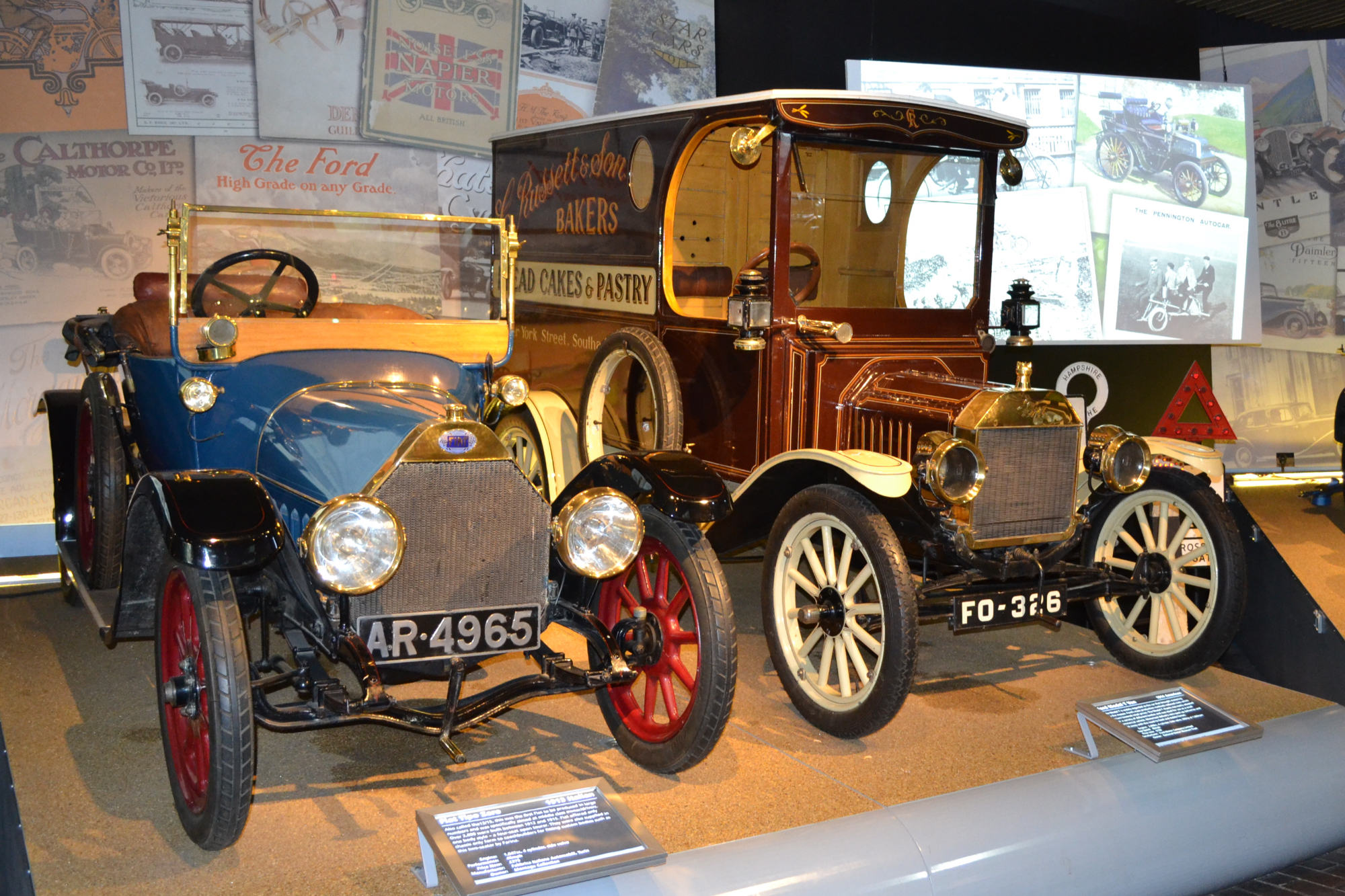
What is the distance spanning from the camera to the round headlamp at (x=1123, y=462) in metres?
3.45

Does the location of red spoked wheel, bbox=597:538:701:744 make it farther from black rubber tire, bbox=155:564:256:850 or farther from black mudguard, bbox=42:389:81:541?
black mudguard, bbox=42:389:81:541

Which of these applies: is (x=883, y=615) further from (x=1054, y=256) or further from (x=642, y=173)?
(x=1054, y=256)

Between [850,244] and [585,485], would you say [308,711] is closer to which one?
[585,485]

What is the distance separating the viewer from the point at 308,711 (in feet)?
7.72

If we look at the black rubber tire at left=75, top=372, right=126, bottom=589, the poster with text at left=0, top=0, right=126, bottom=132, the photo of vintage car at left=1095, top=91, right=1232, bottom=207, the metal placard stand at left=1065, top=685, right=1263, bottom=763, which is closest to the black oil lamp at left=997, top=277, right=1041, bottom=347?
the metal placard stand at left=1065, top=685, right=1263, bottom=763

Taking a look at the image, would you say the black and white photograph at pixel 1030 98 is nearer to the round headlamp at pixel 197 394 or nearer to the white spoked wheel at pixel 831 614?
the white spoked wheel at pixel 831 614

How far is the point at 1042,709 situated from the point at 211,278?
2.95 meters

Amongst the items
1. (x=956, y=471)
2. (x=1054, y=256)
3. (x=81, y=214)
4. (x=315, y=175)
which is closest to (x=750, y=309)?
(x=956, y=471)

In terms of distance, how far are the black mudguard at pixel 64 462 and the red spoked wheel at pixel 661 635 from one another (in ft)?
7.53

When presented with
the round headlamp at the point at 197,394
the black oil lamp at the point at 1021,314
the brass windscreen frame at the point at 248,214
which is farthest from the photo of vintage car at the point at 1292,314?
the round headlamp at the point at 197,394

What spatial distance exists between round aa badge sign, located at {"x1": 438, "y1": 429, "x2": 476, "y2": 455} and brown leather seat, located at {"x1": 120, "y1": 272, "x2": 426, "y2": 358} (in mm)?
1281

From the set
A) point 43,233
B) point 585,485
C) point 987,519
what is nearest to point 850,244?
point 987,519

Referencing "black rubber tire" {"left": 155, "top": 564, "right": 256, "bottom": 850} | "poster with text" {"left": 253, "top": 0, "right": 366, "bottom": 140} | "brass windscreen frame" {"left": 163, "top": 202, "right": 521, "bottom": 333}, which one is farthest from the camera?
"poster with text" {"left": 253, "top": 0, "right": 366, "bottom": 140}

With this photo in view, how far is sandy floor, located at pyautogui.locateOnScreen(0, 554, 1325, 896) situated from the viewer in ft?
7.82
